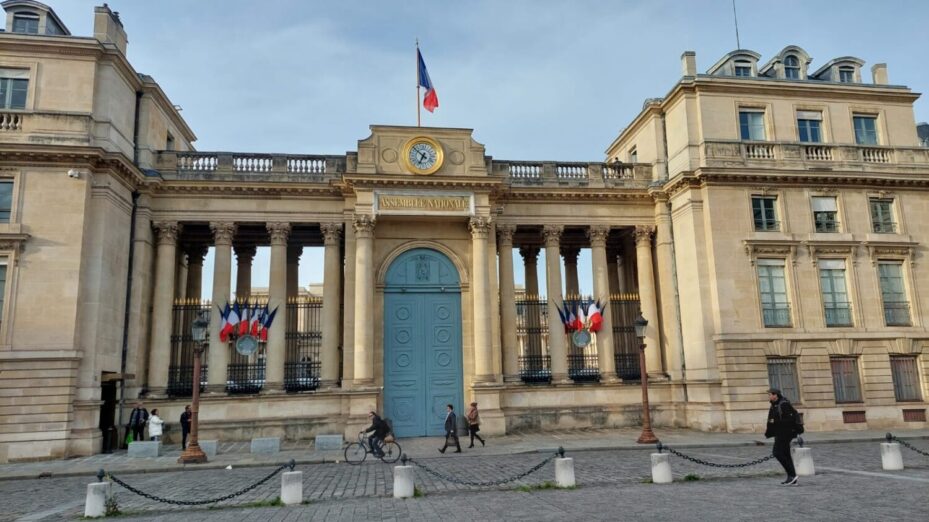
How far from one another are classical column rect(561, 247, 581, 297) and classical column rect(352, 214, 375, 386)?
1095cm

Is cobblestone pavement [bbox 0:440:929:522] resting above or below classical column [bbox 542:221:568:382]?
below

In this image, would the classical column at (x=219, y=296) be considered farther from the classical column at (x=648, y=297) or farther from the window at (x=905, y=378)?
the window at (x=905, y=378)

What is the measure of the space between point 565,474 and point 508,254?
1430cm

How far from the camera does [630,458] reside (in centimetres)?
1673

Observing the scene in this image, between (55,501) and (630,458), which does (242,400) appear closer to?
(55,501)

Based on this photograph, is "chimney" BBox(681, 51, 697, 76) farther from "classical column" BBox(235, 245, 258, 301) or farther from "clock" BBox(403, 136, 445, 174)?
"classical column" BBox(235, 245, 258, 301)

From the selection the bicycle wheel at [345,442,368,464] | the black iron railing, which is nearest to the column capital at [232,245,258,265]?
the bicycle wheel at [345,442,368,464]

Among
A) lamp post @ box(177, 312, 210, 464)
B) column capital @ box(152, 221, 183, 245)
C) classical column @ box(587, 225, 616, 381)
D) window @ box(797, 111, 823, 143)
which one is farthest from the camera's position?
window @ box(797, 111, 823, 143)

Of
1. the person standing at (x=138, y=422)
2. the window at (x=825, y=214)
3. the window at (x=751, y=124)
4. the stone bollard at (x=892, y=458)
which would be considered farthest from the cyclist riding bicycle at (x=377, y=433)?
the window at (x=825, y=214)

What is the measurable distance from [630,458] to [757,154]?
46.9 ft

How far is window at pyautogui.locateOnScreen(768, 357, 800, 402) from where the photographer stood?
2316 centimetres

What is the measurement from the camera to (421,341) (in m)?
24.2

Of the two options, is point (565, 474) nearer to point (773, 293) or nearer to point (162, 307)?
point (773, 293)

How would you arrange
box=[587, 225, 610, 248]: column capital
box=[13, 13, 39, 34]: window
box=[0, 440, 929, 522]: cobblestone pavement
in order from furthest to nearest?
box=[587, 225, 610, 248]: column capital
box=[13, 13, 39, 34]: window
box=[0, 440, 929, 522]: cobblestone pavement
